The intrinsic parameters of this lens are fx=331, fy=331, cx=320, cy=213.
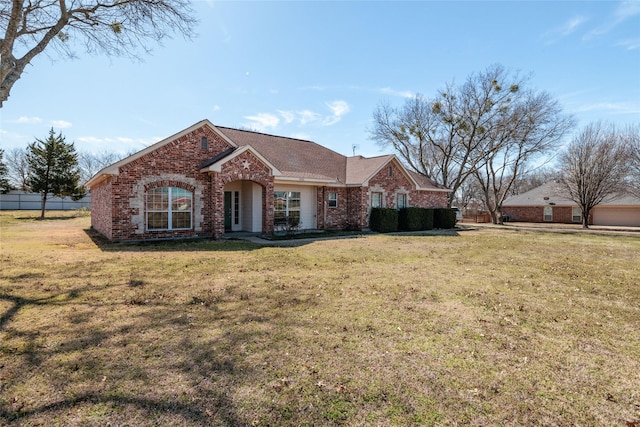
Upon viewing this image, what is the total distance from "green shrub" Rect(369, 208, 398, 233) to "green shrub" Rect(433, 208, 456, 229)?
189 inches

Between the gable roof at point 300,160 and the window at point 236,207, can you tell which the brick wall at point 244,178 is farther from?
the window at point 236,207

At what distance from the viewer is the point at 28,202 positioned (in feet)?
122

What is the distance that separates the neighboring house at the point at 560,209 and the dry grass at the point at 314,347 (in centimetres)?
3011

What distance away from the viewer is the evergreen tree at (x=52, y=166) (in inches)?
1049

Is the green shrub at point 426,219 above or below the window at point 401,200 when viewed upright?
below

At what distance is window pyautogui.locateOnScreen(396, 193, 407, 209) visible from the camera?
70.2ft

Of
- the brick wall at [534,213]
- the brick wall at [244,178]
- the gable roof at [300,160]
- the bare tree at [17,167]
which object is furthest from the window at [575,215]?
the bare tree at [17,167]

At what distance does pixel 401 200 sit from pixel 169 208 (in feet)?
46.1

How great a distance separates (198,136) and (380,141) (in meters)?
23.2

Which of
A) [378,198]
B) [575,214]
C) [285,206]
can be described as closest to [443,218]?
[378,198]

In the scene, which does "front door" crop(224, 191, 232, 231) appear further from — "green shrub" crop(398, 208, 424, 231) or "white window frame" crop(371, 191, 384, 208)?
"green shrub" crop(398, 208, 424, 231)

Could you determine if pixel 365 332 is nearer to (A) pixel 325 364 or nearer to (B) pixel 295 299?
(A) pixel 325 364

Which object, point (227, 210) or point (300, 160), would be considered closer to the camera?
point (227, 210)

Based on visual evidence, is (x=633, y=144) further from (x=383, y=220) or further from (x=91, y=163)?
(x=91, y=163)
